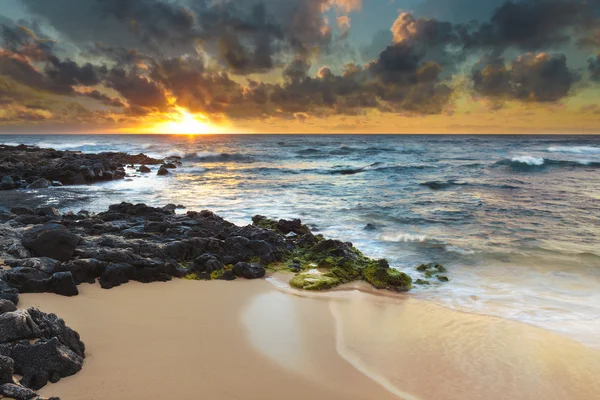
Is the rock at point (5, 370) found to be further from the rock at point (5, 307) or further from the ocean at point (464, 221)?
the ocean at point (464, 221)

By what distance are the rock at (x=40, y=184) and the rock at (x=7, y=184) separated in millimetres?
747

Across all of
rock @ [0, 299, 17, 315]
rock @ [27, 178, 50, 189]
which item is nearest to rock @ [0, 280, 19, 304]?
rock @ [0, 299, 17, 315]

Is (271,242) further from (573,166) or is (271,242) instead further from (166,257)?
(573,166)

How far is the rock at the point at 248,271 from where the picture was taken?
8.41 meters

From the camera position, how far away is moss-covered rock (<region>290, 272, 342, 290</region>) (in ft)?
26.2

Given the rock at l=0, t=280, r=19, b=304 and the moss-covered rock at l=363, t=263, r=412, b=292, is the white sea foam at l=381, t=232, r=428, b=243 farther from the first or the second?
the rock at l=0, t=280, r=19, b=304

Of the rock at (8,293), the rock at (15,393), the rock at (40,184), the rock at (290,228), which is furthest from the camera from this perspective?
the rock at (40,184)

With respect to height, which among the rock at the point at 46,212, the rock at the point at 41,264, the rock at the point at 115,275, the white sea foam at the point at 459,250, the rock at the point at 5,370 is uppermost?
the rock at the point at 5,370

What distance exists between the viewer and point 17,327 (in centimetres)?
439

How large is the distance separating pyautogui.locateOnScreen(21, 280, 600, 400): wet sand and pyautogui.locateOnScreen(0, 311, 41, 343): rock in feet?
2.41

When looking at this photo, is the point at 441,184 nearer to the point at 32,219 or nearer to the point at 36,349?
the point at 32,219

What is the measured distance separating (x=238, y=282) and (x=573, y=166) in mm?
42526

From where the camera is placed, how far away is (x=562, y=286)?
8734 mm

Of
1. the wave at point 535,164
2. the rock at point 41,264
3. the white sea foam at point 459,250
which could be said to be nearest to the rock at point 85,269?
the rock at point 41,264
